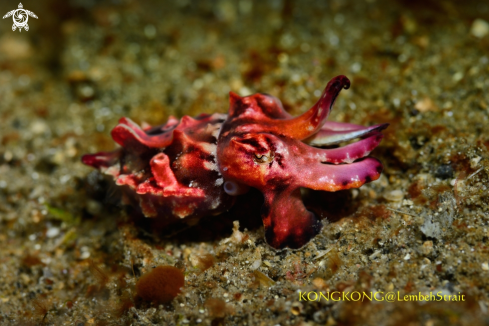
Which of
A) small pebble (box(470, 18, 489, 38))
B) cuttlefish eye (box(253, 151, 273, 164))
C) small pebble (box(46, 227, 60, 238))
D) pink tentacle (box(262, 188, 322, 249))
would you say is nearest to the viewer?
cuttlefish eye (box(253, 151, 273, 164))

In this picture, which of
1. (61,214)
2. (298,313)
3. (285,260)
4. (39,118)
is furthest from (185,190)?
(39,118)

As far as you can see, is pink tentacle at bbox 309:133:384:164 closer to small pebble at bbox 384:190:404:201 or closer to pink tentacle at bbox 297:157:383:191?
pink tentacle at bbox 297:157:383:191

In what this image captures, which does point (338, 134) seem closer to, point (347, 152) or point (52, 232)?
point (347, 152)

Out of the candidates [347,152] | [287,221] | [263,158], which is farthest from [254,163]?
[347,152]

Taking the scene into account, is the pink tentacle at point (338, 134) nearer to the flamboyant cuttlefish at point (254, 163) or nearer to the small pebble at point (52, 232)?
the flamboyant cuttlefish at point (254, 163)

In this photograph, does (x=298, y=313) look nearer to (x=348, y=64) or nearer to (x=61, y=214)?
(x=61, y=214)

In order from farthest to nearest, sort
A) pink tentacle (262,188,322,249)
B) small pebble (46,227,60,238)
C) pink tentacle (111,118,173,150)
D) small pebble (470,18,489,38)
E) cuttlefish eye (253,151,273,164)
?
small pebble (470,18,489,38) < small pebble (46,227,60,238) < pink tentacle (111,118,173,150) < pink tentacle (262,188,322,249) < cuttlefish eye (253,151,273,164)

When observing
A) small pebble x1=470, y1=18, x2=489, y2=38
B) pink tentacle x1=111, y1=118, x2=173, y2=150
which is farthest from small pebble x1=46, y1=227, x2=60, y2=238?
small pebble x1=470, y1=18, x2=489, y2=38
